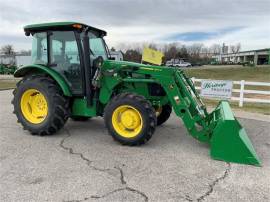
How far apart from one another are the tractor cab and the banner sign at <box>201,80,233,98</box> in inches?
245

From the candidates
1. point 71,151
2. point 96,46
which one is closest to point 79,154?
point 71,151

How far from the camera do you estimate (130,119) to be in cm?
500

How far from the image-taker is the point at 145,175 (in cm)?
388

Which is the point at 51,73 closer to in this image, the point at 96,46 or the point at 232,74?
the point at 96,46

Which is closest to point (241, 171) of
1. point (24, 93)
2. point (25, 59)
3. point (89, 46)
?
point (89, 46)

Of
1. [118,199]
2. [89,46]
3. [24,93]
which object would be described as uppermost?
[89,46]

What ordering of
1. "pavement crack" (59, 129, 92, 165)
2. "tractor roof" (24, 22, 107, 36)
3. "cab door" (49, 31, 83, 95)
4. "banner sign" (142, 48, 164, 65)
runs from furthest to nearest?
"banner sign" (142, 48, 164, 65)
"cab door" (49, 31, 83, 95)
"tractor roof" (24, 22, 107, 36)
"pavement crack" (59, 129, 92, 165)

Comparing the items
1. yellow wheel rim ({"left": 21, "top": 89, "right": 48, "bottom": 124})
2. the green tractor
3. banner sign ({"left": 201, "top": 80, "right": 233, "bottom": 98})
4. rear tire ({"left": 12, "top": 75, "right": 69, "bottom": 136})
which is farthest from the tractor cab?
banner sign ({"left": 201, "top": 80, "right": 233, "bottom": 98})

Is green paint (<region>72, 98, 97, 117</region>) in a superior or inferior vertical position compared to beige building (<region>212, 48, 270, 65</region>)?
inferior

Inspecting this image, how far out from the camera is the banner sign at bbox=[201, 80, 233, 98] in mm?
10720

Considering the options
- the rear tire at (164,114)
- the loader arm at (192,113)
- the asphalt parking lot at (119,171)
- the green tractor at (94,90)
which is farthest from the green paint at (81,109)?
the rear tire at (164,114)

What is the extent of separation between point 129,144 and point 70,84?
5.74ft

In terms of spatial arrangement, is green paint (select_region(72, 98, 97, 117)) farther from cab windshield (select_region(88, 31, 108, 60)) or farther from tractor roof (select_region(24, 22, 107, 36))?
tractor roof (select_region(24, 22, 107, 36))

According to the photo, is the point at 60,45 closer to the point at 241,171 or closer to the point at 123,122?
the point at 123,122
